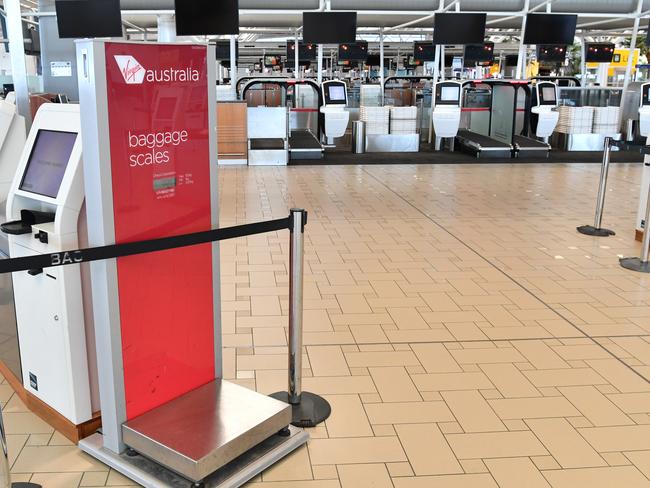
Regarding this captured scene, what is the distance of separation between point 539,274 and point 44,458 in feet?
13.0

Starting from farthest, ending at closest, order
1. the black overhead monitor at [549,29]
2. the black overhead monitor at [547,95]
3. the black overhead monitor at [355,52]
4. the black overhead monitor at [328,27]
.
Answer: the black overhead monitor at [355,52] → the black overhead monitor at [547,95] → the black overhead monitor at [549,29] → the black overhead monitor at [328,27]

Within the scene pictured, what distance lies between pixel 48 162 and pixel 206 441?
1.30 meters

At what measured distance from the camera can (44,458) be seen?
272cm

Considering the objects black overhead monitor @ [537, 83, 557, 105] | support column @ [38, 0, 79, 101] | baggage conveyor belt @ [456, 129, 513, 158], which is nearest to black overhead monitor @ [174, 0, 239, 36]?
support column @ [38, 0, 79, 101]

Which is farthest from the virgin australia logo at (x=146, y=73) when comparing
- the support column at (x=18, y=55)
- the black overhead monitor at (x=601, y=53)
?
the black overhead monitor at (x=601, y=53)

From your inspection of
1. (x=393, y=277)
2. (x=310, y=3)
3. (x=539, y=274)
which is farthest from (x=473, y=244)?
(x=310, y=3)

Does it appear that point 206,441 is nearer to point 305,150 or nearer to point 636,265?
point 636,265

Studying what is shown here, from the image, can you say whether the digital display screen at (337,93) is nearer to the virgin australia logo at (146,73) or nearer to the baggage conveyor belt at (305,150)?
the baggage conveyor belt at (305,150)

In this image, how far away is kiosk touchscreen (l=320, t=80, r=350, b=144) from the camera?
44.3 feet

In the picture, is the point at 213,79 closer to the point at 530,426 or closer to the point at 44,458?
the point at 44,458

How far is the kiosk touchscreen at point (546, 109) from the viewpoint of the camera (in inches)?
547

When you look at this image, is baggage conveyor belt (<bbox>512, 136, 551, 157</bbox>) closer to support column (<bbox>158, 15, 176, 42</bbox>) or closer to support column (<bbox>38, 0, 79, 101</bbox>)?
support column (<bbox>158, 15, 176, 42</bbox>)

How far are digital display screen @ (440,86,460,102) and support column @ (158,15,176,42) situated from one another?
18.0 ft

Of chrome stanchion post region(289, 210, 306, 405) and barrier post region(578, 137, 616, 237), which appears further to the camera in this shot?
barrier post region(578, 137, 616, 237)
